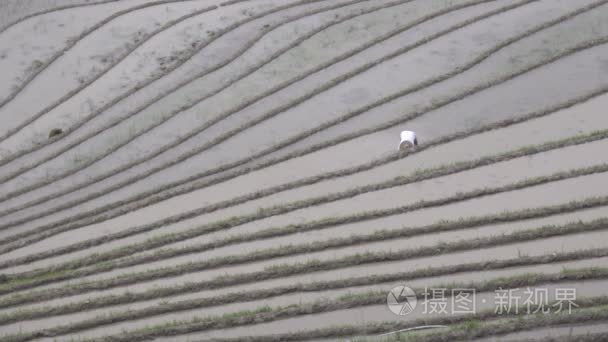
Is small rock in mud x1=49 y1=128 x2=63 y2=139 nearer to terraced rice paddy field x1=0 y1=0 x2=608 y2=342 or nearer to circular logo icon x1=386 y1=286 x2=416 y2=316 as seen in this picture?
terraced rice paddy field x1=0 y1=0 x2=608 y2=342

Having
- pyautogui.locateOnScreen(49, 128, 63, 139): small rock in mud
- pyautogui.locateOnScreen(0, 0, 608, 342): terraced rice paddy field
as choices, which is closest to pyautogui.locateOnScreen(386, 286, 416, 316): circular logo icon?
pyautogui.locateOnScreen(0, 0, 608, 342): terraced rice paddy field

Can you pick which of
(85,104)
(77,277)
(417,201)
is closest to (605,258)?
(417,201)

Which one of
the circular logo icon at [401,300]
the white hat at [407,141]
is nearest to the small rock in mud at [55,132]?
the white hat at [407,141]

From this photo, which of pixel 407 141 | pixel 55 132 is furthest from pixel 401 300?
pixel 55 132

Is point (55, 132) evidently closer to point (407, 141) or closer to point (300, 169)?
point (300, 169)

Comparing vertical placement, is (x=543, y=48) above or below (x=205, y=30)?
below

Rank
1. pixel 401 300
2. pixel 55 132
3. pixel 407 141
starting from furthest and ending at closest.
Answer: pixel 55 132 < pixel 407 141 < pixel 401 300

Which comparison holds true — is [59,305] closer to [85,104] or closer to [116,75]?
[85,104]
